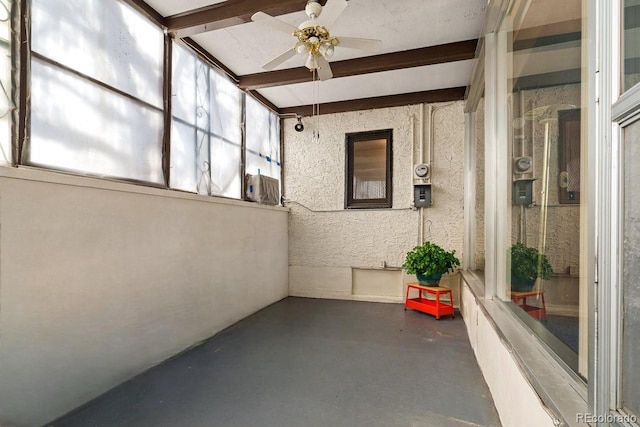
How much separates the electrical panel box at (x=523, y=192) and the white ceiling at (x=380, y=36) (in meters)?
1.48

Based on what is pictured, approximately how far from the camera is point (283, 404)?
1596 mm

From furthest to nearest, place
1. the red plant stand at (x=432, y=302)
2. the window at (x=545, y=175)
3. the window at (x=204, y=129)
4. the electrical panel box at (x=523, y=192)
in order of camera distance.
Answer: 1. the red plant stand at (x=432, y=302)
2. the window at (x=204, y=129)
3. the electrical panel box at (x=523, y=192)
4. the window at (x=545, y=175)

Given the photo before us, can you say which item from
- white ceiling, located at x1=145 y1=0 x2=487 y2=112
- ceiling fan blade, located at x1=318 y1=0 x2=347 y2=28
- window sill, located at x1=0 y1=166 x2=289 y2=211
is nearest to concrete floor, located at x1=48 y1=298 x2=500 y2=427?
window sill, located at x1=0 y1=166 x2=289 y2=211

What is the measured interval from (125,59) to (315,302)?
314 centimetres

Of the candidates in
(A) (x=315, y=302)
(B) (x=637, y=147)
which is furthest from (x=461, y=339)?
(B) (x=637, y=147)

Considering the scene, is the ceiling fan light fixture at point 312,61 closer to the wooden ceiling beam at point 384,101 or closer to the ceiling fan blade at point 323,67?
the ceiling fan blade at point 323,67

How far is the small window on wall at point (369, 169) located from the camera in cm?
389

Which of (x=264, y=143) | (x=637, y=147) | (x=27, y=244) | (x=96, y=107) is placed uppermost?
(x=264, y=143)

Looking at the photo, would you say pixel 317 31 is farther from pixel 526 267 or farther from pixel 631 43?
pixel 526 267

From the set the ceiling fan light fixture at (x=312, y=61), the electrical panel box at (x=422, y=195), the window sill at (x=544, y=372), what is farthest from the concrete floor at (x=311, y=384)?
the ceiling fan light fixture at (x=312, y=61)

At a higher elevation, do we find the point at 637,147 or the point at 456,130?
the point at 456,130

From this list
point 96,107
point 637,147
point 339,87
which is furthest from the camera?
point 339,87

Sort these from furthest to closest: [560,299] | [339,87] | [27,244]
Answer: [339,87] < [27,244] < [560,299]

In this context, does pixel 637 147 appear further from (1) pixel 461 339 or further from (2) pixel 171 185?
(2) pixel 171 185
